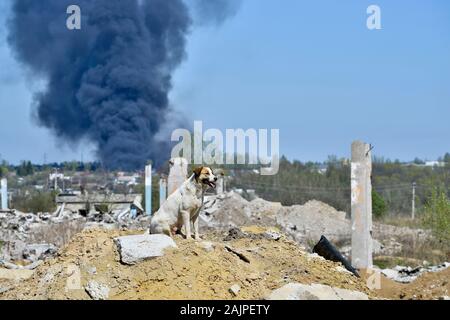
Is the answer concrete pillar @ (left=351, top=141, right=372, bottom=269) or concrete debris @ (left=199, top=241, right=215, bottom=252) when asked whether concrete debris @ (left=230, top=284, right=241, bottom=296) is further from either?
concrete pillar @ (left=351, top=141, right=372, bottom=269)

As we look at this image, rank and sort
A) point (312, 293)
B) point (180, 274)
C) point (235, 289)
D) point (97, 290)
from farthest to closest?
point (180, 274) < point (97, 290) < point (235, 289) < point (312, 293)

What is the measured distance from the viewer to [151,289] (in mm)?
7410

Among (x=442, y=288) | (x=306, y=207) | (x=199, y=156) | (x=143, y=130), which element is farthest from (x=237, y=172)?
(x=442, y=288)

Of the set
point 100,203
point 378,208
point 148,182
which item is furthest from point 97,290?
point 100,203

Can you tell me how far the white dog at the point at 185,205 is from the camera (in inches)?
344

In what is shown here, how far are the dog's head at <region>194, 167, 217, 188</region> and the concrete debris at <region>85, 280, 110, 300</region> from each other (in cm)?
186

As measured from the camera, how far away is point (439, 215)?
50.0 ft

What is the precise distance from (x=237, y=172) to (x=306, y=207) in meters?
18.9

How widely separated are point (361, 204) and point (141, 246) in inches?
169

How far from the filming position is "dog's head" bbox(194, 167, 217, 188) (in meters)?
8.71

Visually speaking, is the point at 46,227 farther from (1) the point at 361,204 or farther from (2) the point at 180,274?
(2) the point at 180,274

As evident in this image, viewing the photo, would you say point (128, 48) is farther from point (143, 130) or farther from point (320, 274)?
point (320, 274)

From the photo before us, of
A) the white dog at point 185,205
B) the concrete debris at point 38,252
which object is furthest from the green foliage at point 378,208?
the white dog at point 185,205

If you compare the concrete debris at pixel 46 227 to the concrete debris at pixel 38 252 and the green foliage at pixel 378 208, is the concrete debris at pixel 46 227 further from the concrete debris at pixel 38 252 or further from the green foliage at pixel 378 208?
the green foliage at pixel 378 208
